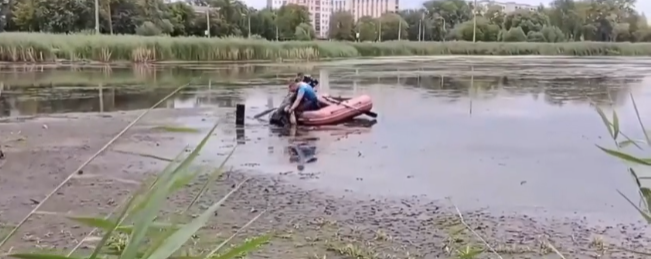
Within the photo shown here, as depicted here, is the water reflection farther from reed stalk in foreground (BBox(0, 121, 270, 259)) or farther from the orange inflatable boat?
reed stalk in foreground (BBox(0, 121, 270, 259))

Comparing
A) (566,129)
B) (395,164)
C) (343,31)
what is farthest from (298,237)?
(343,31)

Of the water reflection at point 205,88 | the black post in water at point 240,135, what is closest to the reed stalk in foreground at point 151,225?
the black post in water at point 240,135

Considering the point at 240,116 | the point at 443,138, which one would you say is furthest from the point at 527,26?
the point at 443,138

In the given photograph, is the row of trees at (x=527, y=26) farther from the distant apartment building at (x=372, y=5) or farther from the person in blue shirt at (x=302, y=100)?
the person in blue shirt at (x=302, y=100)

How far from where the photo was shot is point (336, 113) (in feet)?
44.3

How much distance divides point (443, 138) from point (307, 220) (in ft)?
19.7

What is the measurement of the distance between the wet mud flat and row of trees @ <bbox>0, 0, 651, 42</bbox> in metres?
47.6

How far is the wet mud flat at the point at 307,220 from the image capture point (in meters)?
5.40

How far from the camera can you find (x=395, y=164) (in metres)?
9.45

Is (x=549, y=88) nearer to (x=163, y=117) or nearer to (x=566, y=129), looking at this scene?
(x=566, y=129)

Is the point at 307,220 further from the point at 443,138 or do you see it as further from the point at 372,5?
the point at 372,5

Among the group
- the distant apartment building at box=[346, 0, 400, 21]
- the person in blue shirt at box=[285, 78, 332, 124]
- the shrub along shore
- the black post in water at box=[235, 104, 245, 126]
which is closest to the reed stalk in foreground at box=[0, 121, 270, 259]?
the person in blue shirt at box=[285, 78, 332, 124]

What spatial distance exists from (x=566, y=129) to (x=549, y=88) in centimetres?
1117

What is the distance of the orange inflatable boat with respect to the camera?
42.7ft
